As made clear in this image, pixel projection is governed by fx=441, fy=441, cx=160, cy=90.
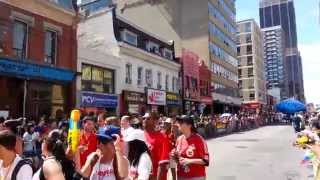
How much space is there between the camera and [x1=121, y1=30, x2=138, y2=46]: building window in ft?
106

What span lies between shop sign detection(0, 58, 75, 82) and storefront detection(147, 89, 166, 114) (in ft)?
36.8

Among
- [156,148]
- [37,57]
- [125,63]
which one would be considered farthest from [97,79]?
[156,148]

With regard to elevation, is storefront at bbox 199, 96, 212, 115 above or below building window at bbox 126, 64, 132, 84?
below

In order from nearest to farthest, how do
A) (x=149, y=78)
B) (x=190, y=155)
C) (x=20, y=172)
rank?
(x=20, y=172) → (x=190, y=155) → (x=149, y=78)

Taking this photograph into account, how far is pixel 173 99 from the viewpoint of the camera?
128ft

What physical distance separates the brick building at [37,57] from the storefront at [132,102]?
6664mm

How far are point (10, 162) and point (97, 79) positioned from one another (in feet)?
77.0

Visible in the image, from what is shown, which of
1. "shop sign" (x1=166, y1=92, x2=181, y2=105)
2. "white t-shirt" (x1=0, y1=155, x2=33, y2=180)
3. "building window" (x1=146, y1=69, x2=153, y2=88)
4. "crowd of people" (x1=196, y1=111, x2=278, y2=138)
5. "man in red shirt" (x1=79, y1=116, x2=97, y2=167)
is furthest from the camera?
"shop sign" (x1=166, y1=92, x2=181, y2=105)

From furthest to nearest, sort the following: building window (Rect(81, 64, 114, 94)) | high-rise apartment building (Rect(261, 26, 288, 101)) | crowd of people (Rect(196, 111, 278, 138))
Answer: high-rise apartment building (Rect(261, 26, 288, 101)) < crowd of people (Rect(196, 111, 278, 138)) < building window (Rect(81, 64, 114, 94))

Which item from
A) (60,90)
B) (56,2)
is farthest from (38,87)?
(56,2)

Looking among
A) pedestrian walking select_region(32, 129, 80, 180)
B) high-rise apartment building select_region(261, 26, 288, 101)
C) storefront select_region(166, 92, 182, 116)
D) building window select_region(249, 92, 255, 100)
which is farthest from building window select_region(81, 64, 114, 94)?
high-rise apartment building select_region(261, 26, 288, 101)

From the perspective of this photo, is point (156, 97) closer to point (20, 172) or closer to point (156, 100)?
point (156, 100)

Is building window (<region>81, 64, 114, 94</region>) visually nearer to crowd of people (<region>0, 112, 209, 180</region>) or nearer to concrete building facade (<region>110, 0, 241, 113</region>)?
crowd of people (<region>0, 112, 209, 180</region>)

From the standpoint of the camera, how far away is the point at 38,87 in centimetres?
2125
